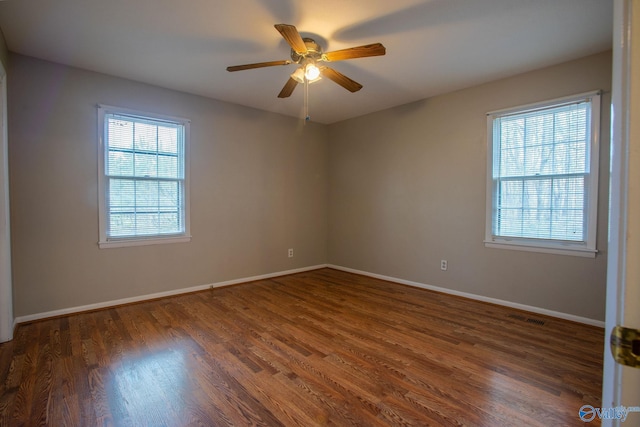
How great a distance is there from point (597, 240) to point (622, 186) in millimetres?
3164

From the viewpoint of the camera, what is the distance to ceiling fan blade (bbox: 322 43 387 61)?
2186 millimetres

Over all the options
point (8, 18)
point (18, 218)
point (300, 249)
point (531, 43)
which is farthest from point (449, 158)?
point (18, 218)

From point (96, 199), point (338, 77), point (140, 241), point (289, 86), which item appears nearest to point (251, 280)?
point (140, 241)

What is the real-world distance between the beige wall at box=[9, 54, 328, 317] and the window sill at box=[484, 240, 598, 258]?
2.97 m

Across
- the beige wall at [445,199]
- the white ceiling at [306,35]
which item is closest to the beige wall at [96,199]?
the white ceiling at [306,35]

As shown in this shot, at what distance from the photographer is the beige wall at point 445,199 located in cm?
301

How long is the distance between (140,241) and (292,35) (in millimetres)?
2976

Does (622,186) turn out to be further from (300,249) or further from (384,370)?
(300,249)

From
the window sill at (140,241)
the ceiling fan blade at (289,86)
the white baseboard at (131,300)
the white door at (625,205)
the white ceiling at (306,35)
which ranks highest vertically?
the white ceiling at (306,35)

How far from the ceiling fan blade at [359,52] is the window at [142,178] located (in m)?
2.40

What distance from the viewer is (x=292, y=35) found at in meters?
2.06

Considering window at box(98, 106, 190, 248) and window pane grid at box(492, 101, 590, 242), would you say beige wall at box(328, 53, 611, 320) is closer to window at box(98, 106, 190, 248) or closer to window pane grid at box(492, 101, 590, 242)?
window pane grid at box(492, 101, 590, 242)

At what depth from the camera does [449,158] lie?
3912 millimetres

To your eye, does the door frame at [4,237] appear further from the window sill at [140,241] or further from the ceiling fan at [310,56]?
the ceiling fan at [310,56]
